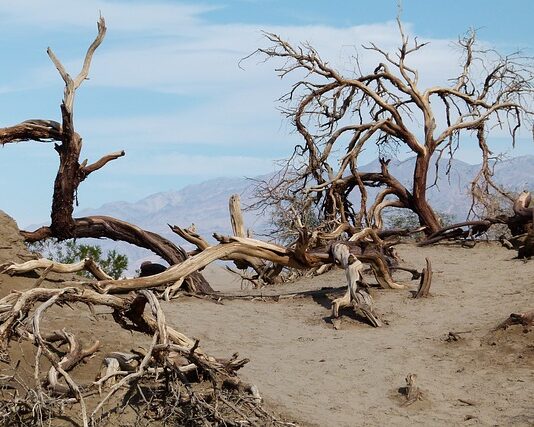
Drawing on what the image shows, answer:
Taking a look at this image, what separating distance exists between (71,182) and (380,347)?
5483 mm

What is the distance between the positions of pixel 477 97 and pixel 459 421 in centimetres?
1143

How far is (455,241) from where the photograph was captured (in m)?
15.7

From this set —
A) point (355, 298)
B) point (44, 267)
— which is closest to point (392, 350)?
point (355, 298)

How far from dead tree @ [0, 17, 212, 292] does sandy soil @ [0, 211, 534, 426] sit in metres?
1.63

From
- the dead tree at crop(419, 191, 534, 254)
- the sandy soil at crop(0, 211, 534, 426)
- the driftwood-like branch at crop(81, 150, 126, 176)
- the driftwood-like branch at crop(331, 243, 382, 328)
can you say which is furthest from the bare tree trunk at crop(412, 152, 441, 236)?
the driftwood-like branch at crop(81, 150, 126, 176)

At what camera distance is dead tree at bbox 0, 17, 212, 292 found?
12.7m

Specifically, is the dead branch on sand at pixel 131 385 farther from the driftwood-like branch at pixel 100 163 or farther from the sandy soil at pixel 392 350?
the driftwood-like branch at pixel 100 163

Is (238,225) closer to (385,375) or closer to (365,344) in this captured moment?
(365,344)

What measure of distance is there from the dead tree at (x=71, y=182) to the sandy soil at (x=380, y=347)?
1.63m

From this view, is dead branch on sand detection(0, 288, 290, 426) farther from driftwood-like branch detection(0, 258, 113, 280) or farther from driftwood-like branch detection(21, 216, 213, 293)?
driftwood-like branch detection(21, 216, 213, 293)

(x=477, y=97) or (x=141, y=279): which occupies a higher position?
(x=477, y=97)

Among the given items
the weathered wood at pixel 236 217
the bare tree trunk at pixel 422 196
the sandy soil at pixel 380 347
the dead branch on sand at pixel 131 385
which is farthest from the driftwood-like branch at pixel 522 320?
the bare tree trunk at pixel 422 196

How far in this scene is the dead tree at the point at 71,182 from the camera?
1269 cm

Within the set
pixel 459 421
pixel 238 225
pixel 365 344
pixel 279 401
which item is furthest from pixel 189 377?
pixel 238 225
